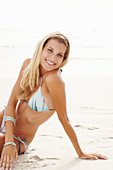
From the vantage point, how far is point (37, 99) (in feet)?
8.48

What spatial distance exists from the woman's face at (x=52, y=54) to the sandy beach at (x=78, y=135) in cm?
86

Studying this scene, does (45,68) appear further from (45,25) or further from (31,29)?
(45,25)

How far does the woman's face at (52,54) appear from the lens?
8.25 feet

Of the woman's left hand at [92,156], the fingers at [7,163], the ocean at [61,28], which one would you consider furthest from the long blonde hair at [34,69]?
the ocean at [61,28]

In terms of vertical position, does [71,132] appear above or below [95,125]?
above

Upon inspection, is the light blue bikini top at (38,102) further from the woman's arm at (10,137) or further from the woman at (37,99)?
the woman's arm at (10,137)

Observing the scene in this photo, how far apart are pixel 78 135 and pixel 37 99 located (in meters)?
1.05

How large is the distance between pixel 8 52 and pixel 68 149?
10.3m

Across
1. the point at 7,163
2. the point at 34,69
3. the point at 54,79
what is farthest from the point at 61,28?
the point at 7,163

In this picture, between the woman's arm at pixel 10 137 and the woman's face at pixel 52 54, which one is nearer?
the woman's arm at pixel 10 137

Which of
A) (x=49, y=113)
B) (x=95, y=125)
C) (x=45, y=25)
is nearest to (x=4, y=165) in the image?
(x=49, y=113)

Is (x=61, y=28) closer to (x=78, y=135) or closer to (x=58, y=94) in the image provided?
(x=78, y=135)

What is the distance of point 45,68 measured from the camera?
2564 millimetres

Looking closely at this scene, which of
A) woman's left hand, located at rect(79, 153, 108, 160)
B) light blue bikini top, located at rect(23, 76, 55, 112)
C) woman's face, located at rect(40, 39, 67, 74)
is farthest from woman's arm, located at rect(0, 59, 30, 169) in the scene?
woman's left hand, located at rect(79, 153, 108, 160)
